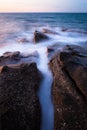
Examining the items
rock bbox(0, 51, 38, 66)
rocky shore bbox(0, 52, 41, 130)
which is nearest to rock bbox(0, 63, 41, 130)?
rocky shore bbox(0, 52, 41, 130)

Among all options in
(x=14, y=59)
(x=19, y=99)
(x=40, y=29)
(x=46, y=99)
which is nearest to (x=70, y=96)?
(x=46, y=99)

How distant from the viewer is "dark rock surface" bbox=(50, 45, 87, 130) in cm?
371

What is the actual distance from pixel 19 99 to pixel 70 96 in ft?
4.49

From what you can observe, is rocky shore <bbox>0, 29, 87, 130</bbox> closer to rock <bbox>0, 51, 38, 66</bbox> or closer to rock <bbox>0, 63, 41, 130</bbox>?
rock <bbox>0, 63, 41, 130</bbox>

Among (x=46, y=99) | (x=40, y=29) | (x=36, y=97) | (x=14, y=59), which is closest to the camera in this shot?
(x=36, y=97)

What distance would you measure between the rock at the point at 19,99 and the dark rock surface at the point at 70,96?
59 cm

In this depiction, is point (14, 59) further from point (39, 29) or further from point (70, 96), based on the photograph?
point (39, 29)

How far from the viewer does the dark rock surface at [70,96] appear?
3.71 m

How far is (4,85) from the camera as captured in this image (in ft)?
15.5

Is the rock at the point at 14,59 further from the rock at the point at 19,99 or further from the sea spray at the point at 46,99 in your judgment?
the rock at the point at 19,99

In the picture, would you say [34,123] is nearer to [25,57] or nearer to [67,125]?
[67,125]

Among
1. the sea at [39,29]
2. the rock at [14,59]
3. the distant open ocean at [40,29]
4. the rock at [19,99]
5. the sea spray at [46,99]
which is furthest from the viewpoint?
the sea at [39,29]

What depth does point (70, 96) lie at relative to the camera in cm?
433

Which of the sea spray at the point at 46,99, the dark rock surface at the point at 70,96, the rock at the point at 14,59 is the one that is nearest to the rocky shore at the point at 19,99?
the sea spray at the point at 46,99
